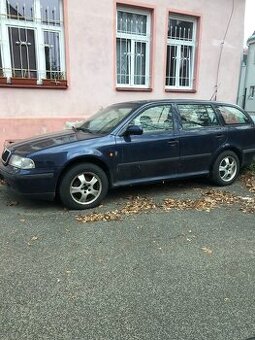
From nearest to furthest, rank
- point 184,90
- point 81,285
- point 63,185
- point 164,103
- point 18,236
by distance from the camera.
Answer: point 81,285 < point 18,236 < point 63,185 < point 164,103 < point 184,90

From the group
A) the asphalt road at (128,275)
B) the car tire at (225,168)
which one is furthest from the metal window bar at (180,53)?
the asphalt road at (128,275)

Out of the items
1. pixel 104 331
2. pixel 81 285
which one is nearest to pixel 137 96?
pixel 81 285

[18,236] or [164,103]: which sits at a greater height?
[164,103]

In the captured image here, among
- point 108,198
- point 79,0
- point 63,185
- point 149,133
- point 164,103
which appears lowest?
point 108,198

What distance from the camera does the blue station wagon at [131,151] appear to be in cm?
481

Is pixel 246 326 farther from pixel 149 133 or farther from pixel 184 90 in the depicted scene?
pixel 184 90

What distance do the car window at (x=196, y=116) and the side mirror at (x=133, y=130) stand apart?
98 centimetres

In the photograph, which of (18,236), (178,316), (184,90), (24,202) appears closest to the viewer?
(178,316)

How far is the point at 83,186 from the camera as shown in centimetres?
503

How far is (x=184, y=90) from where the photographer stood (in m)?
10.2

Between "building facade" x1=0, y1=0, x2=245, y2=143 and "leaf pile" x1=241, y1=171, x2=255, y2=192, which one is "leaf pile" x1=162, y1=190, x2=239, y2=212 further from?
"building facade" x1=0, y1=0, x2=245, y2=143

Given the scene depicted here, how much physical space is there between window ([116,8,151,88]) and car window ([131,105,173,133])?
401 cm

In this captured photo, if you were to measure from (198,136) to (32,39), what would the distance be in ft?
15.9

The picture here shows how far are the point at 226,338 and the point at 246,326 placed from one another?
23 centimetres
